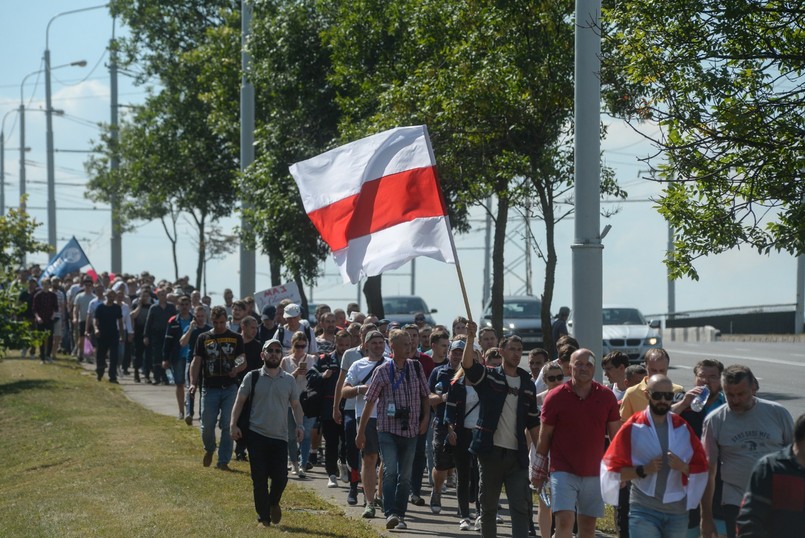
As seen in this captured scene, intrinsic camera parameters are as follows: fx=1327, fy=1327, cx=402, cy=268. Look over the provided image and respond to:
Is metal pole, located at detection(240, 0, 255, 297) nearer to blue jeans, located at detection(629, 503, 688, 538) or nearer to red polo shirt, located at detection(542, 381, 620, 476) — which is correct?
red polo shirt, located at detection(542, 381, 620, 476)

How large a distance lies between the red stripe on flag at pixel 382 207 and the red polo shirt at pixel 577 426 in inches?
94.2

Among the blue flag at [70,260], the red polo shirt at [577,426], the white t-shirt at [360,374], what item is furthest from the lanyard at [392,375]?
the blue flag at [70,260]

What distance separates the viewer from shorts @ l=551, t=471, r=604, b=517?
964cm

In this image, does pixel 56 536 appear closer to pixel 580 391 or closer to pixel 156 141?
pixel 580 391

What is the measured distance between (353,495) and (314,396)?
1390mm

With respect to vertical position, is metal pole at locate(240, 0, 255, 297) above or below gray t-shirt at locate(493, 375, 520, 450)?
above

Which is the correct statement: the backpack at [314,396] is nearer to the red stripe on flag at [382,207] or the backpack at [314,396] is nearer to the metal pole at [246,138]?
the red stripe on flag at [382,207]

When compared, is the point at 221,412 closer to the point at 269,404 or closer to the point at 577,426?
the point at 269,404

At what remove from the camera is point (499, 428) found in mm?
10633

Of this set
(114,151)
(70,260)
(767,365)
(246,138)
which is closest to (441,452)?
(246,138)

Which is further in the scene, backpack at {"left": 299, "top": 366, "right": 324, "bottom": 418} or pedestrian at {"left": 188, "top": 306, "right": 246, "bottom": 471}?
pedestrian at {"left": 188, "top": 306, "right": 246, "bottom": 471}

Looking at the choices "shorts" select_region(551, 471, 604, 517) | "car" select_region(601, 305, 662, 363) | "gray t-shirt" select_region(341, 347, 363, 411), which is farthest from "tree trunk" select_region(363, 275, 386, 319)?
"shorts" select_region(551, 471, 604, 517)

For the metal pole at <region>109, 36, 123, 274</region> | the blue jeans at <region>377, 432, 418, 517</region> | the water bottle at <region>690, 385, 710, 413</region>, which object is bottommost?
the blue jeans at <region>377, 432, 418, 517</region>

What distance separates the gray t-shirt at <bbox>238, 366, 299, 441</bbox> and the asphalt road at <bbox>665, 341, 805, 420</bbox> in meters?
9.22
